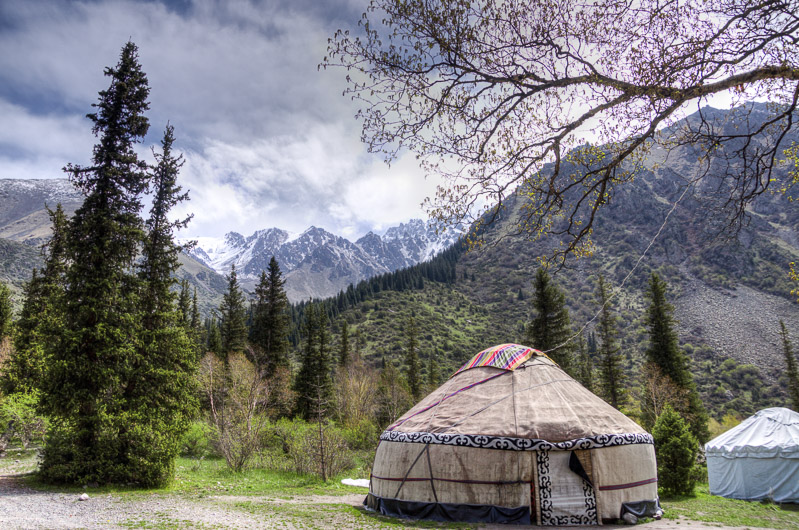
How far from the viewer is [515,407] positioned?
1042 centimetres

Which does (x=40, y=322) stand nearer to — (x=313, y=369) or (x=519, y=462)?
(x=519, y=462)

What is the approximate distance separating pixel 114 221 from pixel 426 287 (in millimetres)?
96066

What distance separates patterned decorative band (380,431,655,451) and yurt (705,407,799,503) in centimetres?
898

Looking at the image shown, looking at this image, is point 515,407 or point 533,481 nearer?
point 533,481

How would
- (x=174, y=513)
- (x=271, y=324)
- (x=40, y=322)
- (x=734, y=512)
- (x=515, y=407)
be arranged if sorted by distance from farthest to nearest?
(x=271, y=324), (x=40, y=322), (x=734, y=512), (x=515, y=407), (x=174, y=513)

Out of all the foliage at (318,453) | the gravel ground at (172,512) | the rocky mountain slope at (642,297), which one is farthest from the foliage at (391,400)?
the rocky mountain slope at (642,297)

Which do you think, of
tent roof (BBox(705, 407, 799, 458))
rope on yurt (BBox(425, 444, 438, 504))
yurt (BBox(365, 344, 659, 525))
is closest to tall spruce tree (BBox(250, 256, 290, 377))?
yurt (BBox(365, 344, 659, 525))

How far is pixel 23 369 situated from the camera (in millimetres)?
20969

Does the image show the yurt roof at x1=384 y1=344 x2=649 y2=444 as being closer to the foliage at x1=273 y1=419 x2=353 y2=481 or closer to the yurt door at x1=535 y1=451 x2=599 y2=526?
the yurt door at x1=535 y1=451 x2=599 y2=526

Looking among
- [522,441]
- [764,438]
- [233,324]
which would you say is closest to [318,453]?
[522,441]

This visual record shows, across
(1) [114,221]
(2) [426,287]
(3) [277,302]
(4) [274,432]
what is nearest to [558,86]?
(1) [114,221]

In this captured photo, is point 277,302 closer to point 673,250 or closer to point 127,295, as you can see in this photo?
point 127,295

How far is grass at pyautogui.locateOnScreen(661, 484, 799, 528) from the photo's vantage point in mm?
10289

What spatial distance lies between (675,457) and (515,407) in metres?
A: 8.58
